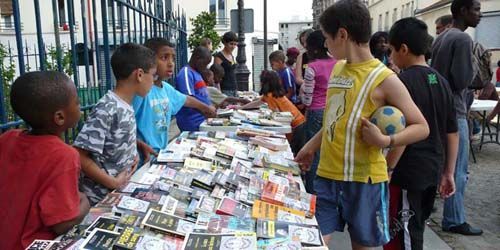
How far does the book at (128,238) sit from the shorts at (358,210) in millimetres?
1126

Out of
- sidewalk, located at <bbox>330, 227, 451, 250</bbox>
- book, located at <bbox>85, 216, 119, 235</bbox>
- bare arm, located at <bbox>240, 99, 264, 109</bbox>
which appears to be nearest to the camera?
book, located at <bbox>85, 216, 119, 235</bbox>

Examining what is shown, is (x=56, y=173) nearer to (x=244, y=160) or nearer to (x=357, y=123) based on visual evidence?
(x=244, y=160)

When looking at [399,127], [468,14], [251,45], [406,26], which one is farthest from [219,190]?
[251,45]

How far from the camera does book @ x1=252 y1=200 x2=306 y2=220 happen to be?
68.4 inches

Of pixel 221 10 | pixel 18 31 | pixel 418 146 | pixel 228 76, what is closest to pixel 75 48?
pixel 18 31

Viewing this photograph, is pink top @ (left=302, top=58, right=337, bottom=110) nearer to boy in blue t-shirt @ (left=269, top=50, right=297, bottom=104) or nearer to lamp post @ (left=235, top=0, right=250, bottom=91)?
boy in blue t-shirt @ (left=269, top=50, right=297, bottom=104)

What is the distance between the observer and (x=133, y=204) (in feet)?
5.70

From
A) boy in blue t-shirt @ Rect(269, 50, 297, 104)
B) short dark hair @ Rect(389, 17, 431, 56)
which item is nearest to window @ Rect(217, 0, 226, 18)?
boy in blue t-shirt @ Rect(269, 50, 297, 104)

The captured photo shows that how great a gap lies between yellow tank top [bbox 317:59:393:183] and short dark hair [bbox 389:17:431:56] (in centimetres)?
59

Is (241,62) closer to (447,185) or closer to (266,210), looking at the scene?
(447,185)

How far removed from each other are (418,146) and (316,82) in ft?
5.78

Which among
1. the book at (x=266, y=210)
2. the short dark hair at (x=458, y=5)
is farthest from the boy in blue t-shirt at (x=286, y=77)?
the book at (x=266, y=210)

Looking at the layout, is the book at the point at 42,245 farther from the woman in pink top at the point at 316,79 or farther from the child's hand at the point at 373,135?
the woman in pink top at the point at 316,79

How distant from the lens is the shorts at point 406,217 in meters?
2.60
